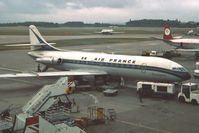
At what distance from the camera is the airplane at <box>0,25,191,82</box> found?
27.5 m

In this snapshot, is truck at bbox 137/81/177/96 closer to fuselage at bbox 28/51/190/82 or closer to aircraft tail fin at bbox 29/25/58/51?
fuselage at bbox 28/51/190/82

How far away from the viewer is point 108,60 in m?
31.0

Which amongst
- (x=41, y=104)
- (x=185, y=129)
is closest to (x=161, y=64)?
(x=185, y=129)

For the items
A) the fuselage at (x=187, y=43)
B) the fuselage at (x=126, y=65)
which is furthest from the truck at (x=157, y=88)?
the fuselage at (x=187, y=43)

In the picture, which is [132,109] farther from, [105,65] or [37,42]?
[37,42]

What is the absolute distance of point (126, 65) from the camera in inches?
1161

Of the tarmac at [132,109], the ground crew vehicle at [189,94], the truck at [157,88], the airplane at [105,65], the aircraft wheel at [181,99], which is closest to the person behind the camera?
the tarmac at [132,109]

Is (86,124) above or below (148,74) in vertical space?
below

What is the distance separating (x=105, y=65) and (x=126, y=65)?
8.84 feet

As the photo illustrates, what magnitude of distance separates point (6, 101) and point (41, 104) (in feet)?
28.9

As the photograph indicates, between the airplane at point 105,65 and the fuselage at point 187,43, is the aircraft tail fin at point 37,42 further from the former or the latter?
the fuselage at point 187,43

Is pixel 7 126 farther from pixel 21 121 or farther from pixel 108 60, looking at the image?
pixel 108 60

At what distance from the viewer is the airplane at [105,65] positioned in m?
27.5

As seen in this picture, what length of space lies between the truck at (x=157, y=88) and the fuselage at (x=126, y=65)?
177 centimetres
